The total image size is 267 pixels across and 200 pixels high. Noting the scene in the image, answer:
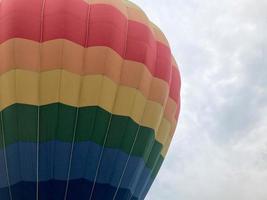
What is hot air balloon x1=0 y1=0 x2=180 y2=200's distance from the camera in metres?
11.5

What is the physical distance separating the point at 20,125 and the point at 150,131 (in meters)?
3.25

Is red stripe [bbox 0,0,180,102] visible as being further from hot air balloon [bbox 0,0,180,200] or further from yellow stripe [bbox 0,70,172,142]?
yellow stripe [bbox 0,70,172,142]

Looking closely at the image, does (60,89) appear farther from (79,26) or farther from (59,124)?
(79,26)

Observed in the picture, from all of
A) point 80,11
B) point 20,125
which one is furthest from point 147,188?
point 80,11

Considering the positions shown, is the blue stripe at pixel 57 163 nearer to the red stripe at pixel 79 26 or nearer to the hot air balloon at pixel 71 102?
the hot air balloon at pixel 71 102

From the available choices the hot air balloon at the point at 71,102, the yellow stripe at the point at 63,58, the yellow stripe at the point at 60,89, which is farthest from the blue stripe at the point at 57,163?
the yellow stripe at the point at 63,58

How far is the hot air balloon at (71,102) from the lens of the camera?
11.5 m

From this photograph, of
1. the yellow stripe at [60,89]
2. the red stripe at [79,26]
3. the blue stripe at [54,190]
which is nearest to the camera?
the blue stripe at [54,190]

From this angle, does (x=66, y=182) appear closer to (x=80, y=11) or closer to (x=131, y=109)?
(x=131, y=109)

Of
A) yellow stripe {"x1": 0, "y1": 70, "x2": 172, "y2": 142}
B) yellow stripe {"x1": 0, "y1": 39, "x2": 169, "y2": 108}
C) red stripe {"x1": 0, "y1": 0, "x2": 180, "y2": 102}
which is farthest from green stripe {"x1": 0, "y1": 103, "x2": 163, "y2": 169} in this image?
red stripe {"x1": 0, "y1": 0, "x2": 180, "y2": 102}

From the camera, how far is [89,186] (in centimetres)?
1172

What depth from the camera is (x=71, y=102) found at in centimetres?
1168

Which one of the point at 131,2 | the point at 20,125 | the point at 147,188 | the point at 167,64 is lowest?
the point at 147,188

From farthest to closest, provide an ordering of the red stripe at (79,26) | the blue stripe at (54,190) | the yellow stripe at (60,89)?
the red stripe at (79,26)
the yellow stripe at (60,89)
the blue stripe at (54,190)
